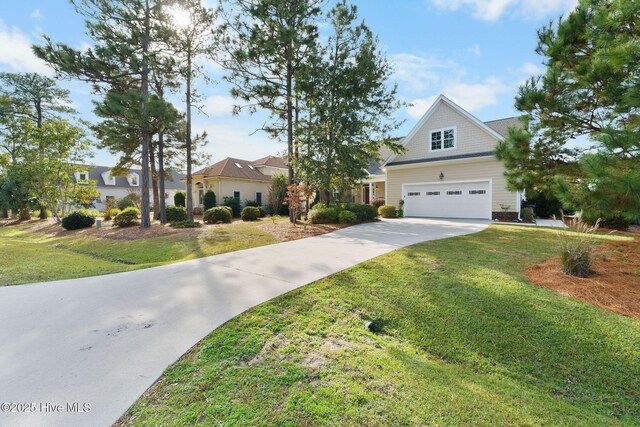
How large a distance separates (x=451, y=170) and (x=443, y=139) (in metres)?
2.10

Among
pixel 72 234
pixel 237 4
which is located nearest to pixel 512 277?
pixel 237 4

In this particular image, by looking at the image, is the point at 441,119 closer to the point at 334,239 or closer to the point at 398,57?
the point at 398,57

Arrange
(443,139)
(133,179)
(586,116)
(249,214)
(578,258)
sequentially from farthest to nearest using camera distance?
(133,179)
(249,214)
(443,139)
(586,116)
(578,258)

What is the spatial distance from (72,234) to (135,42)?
32.4ft

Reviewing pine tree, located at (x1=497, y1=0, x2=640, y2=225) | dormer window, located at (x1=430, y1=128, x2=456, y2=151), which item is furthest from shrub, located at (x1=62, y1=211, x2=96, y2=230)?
dormer window, located at (x1=430, y1=128, x2=456, y2=151)

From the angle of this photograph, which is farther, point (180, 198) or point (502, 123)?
point (180, 198)

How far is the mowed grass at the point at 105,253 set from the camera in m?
6.09

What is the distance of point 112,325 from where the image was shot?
3.42 m

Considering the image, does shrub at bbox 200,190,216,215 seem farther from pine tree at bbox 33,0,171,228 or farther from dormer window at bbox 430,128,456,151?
dormer window at bbox 430,128,456,151

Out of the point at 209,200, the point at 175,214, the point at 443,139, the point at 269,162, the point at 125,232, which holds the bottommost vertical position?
the point at 125,232

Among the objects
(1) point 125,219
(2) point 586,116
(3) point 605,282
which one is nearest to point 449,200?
(2) point 586,116

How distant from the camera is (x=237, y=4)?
533 inches

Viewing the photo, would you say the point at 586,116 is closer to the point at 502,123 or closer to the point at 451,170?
the point at 451,170

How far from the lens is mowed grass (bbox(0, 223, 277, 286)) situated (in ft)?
20.0
